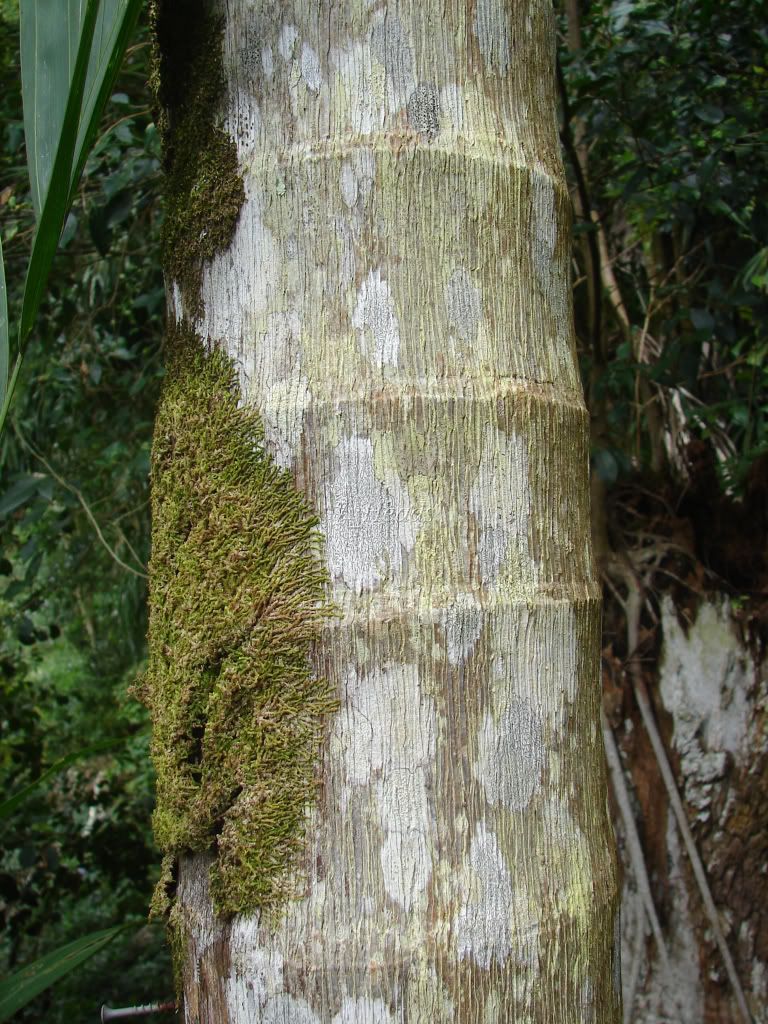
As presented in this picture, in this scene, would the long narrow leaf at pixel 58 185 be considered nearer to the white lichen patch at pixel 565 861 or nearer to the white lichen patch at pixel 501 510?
the white lichen patch at pixel 501 510

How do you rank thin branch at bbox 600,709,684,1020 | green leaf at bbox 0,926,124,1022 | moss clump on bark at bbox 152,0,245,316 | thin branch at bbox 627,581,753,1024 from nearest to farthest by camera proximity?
moss clump on bark at bbox 152,0,245,316 < green leaf at bbox 0,926,124,1022 < thin branch at bbox 627,581,753,1024 < thin branch at bbox 600,709,684,1020

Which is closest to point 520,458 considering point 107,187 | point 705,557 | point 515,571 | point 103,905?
point 515,571

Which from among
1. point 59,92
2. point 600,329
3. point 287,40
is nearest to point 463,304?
point 287,40

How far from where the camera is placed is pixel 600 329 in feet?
9.67

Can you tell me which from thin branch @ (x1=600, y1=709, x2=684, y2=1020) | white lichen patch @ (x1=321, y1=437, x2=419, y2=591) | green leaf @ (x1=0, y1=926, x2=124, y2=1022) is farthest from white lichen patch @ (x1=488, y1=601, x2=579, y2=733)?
thin branch @ (x1=600, y1=709, x2=684, y2=1020)

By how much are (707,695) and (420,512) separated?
2.54 m

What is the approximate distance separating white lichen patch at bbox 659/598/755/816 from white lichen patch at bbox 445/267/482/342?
2492 millimetres

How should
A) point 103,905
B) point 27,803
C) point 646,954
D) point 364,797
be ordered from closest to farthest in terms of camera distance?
point 364,797, point 646,954, point 27,803, point 103,905

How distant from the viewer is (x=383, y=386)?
822 millimetres

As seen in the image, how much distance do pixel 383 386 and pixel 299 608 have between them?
8.0 inches

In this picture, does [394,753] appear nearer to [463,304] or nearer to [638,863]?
[463,304]

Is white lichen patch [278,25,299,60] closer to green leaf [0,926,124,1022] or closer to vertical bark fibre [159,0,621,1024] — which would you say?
vertical bark fibre [159,0,621,1024]

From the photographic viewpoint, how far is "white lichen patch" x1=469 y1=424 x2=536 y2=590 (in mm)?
830

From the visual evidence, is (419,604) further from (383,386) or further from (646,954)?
(646,954)
